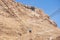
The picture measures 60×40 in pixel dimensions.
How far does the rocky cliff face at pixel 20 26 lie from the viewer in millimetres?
22734

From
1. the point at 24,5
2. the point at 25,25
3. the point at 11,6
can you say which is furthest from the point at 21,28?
the point at 24,5

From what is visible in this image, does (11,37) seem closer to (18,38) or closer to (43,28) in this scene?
(18,38)

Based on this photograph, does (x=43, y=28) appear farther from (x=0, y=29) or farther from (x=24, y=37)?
(x=0, y=29)

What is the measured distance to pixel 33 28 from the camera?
26.7 m

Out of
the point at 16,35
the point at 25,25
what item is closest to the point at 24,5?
the point at 25,25

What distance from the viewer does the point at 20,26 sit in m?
25.9

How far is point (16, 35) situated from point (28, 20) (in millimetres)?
5694

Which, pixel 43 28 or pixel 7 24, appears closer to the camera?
pixel 7 24

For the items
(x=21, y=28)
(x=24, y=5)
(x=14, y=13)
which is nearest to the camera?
(x=21, y=28)

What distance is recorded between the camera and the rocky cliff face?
22734 millimetres

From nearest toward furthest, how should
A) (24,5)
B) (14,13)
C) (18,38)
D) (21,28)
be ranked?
(18,38) < (21,28) < (14,13) < (24,5)

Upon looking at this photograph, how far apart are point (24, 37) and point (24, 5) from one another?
39.8 feet

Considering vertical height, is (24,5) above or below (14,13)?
above

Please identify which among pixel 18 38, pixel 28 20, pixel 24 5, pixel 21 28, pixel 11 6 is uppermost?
pixel 24 5
